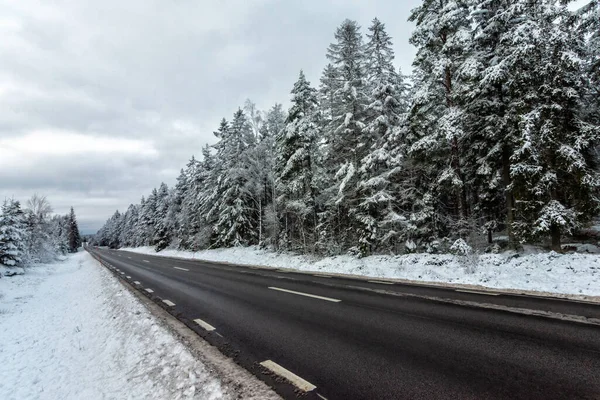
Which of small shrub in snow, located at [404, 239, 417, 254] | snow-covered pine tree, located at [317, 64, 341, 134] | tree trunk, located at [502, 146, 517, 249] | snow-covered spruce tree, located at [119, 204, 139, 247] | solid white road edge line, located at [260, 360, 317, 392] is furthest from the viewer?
snow-covered spruce tree, located at [119, 204, 139, 247]

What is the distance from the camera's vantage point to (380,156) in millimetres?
15961

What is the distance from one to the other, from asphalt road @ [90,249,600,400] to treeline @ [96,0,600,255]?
732 cm

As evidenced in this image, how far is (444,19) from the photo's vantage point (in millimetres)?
13422

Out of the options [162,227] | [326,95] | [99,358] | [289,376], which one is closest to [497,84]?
[326,95]

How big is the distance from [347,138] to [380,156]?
3.50 meters

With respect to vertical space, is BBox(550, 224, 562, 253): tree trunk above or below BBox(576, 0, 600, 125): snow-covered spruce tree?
below

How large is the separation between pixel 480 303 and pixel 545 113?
9.90 meters

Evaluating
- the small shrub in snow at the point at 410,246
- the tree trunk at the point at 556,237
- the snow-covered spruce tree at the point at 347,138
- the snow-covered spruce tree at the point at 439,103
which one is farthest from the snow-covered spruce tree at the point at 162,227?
the tree trunk at the point at 556,237

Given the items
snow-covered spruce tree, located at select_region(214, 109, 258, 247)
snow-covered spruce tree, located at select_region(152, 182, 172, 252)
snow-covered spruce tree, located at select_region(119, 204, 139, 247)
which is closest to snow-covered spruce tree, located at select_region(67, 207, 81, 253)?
snow-covered spruce tree, located at select_region(119, 204, 139, 247)

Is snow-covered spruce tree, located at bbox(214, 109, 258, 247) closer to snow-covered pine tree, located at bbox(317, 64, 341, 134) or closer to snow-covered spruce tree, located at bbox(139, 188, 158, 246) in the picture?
snow-covered pine tree, located at bbox(317, 64, 341, 134)

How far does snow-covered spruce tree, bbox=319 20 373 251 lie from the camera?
59.1ft

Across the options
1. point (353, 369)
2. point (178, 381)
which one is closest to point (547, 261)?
point (353, 369)

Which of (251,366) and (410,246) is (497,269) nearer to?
(410,246)

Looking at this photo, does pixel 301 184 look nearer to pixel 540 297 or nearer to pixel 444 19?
pixel 444 19
